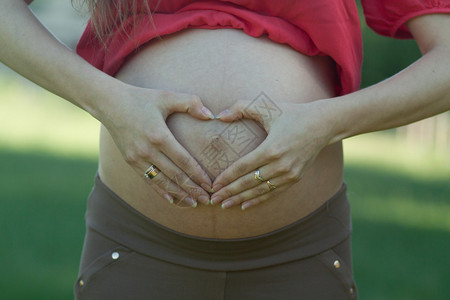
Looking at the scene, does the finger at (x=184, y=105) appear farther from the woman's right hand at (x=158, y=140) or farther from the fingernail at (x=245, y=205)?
the fingernail at (x=245, y=205)

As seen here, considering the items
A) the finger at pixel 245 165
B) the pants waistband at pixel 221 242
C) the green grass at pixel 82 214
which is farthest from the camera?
the green grass at pixel 82 214

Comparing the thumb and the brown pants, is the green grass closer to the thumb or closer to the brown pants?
the brown pants

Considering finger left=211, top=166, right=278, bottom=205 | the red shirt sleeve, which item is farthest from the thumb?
the red shirt sleeve

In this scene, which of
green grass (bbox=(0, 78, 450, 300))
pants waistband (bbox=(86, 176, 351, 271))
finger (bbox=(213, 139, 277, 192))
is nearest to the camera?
finger (bbox=(213, 139, 277, 192))

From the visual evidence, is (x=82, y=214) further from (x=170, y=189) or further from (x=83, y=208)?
(x=170, y=189)

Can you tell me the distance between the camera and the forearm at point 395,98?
4.28 feet

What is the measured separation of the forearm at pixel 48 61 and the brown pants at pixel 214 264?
279 mm

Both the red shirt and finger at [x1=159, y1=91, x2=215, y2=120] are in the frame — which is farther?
the red shirt

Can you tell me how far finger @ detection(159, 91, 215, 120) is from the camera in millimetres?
1293

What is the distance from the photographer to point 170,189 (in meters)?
1.29

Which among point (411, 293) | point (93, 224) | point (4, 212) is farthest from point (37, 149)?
point (93, 224)

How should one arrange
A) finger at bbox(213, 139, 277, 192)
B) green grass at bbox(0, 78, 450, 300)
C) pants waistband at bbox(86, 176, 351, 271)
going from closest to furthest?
finger at bbox(213, 139, 277, 192) → pants waistband at bbox(86, 176, 351, 271) → green grass at bbox(0, 78, 450, 300)

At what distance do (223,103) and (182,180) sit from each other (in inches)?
8.3

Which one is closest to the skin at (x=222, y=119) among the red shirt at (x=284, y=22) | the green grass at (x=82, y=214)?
the red shirt at (x=284, y=22)
